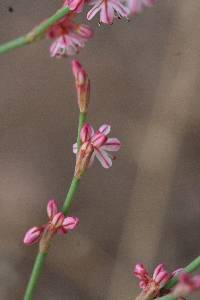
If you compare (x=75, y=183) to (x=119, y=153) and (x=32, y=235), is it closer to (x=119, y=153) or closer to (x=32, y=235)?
(x=32, y=235)

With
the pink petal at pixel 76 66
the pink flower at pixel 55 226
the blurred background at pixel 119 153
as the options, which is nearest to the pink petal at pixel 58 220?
the pink flower at pixel 55 226

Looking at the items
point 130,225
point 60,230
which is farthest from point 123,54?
point 60,230

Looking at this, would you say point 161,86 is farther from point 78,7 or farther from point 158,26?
point 78,7

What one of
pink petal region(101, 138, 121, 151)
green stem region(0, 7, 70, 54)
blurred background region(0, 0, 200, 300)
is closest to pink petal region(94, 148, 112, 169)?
pink petal region(101, 138, 121, 151)

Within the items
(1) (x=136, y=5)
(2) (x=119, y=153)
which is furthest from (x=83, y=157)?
(2) (x=119, y=153)

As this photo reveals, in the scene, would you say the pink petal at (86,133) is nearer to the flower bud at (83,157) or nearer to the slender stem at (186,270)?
the flower bud at (83,157)

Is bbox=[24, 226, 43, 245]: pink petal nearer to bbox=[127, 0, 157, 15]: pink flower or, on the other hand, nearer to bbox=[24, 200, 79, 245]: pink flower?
bbox=[24, 200, 79, 245]: pink flower
